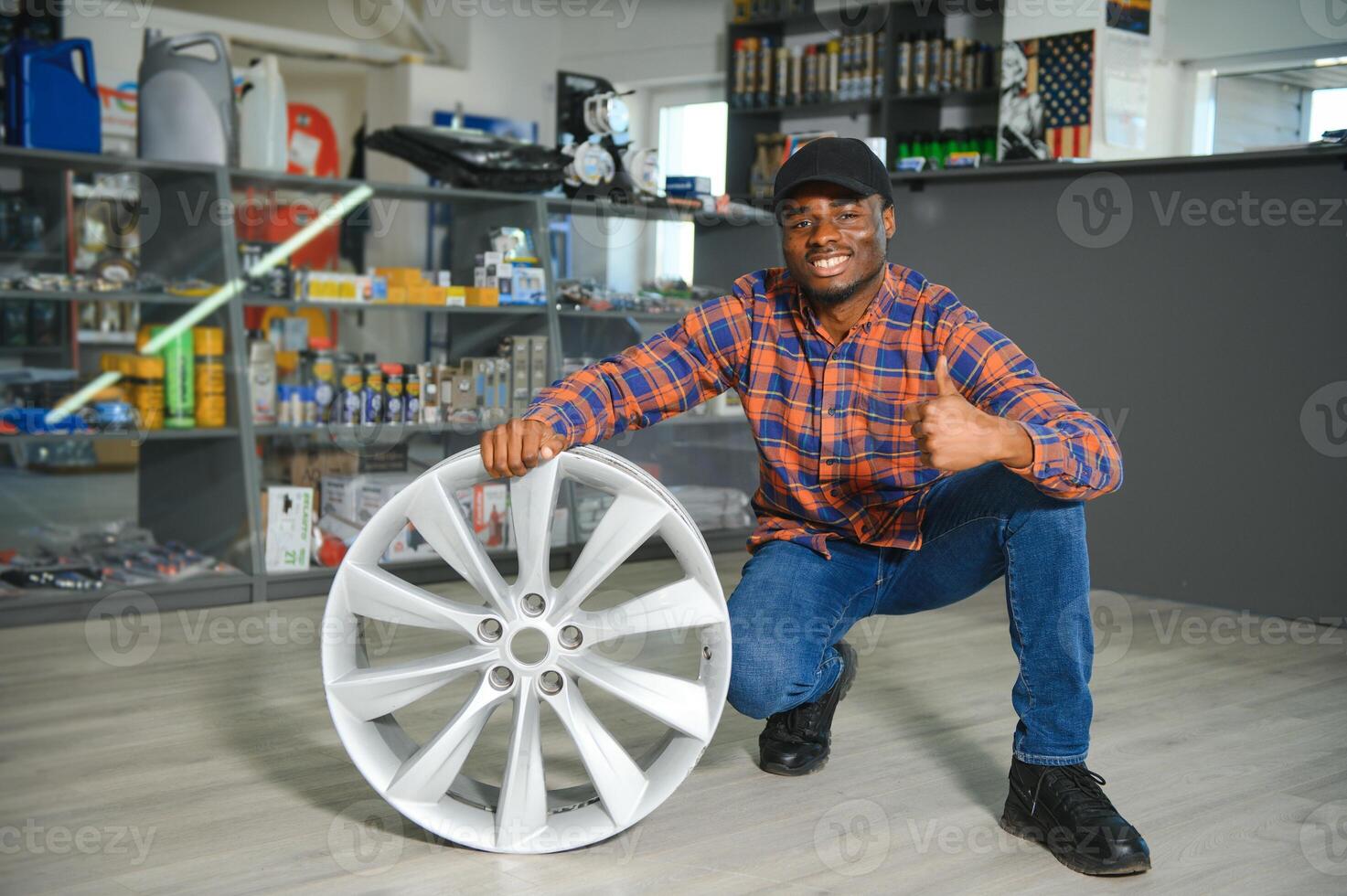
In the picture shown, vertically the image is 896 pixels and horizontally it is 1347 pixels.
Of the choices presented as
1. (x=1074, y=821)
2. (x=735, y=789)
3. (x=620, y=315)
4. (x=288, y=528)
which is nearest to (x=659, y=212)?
(x=620, y=315)

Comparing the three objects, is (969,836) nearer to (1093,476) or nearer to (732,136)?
(1093,476)

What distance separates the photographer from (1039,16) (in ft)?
20.5

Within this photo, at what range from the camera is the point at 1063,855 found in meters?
2.03

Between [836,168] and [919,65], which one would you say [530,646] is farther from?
[919,65]

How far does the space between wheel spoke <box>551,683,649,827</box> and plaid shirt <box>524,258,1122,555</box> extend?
43 cm

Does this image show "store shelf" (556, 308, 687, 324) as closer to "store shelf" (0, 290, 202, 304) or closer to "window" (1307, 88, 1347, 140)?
"store shelf" (0, 290, 202, 304)

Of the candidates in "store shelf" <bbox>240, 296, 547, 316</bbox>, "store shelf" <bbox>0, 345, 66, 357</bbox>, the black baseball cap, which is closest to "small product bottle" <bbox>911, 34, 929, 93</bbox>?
"store shelf" <bbox>240, 296, 547, 316</bbox>

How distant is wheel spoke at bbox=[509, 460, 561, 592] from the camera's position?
2.03 metres

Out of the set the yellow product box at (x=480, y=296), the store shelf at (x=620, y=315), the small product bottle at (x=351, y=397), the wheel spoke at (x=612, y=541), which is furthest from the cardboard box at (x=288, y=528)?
the wheel spoke at (x=612, y=541)

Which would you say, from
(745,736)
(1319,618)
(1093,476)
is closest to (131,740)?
(745,736)

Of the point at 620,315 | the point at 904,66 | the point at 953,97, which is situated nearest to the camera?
the point at 620,315

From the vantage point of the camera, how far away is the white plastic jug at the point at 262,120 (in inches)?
177

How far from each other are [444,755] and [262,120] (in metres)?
3.15

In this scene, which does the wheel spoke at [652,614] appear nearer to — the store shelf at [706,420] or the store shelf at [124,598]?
the store shelf at [124,598]
